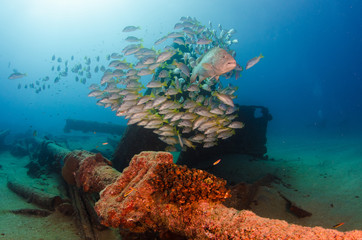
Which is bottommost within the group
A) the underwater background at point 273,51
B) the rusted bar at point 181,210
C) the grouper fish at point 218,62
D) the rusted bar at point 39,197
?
the rusted bar at point 39,197

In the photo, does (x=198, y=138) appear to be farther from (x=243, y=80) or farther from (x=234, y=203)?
(x=243, y=80)

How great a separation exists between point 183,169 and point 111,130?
1886 centimetres

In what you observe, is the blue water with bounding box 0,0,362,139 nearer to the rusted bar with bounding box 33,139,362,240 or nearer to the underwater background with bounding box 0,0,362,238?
the underwater background with bounding box 0,0,362,238

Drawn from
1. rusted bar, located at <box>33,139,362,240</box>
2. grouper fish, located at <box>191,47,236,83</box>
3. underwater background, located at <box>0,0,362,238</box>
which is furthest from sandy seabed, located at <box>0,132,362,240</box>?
underwater background, located at <box>0,0,362,238</box>

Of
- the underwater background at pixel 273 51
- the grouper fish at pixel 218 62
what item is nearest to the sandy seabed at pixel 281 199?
the grouper fish at pixel 218 62

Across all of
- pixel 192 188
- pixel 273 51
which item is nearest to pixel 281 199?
pixel 192 188

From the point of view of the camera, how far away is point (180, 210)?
225 centimetres

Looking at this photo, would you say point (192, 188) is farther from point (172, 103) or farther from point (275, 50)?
point (275, 50)

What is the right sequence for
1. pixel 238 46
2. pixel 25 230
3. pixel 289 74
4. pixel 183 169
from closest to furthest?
pixel 183 169, pixel 25 230, pixel 238 46, pixel 289 74

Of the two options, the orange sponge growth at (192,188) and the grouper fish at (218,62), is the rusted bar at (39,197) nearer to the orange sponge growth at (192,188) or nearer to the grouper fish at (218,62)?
the orange sponge growth at (192,188)

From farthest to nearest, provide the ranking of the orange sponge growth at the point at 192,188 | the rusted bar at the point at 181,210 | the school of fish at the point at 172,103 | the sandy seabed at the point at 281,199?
the school of fish at the point at 172,103 → the sandy seabed at the point at 281,199 → the orange sponge growth at the point at 192,188 → the rusted bar at the point at 181,210

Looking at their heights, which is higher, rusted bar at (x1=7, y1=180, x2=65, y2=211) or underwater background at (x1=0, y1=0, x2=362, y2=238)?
underwater background at (x1=0, y1=0, x2=362, y2=238)

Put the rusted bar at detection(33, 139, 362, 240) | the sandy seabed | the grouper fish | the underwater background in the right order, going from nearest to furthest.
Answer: the rusted bar at detection(33, 139, 362, 240) → the grouper fish → the sandy seabed → the underwater background

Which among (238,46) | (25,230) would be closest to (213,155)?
(25,230)
